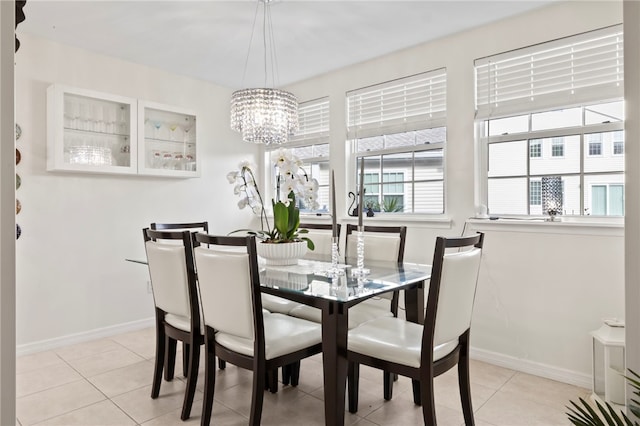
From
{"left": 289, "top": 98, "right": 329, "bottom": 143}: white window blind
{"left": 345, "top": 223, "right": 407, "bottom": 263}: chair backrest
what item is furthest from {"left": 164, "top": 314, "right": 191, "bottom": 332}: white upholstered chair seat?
{"left": 289, "top": 98, "right": 329, "bottom": 143}: white window blind

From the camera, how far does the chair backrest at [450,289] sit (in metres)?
1.69

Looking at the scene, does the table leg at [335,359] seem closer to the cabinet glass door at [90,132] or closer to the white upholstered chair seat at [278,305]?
the white upholstered chair seat at [278,305]

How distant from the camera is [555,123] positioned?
2818 millimetres

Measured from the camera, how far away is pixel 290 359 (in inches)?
77.0

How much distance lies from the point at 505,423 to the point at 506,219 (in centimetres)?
142

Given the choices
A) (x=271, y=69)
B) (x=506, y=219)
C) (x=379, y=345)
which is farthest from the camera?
(x=271, y=69)

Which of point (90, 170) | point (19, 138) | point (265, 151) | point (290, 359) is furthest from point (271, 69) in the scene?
point (290, 359)

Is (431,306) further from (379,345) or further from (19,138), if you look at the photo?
(19,138)

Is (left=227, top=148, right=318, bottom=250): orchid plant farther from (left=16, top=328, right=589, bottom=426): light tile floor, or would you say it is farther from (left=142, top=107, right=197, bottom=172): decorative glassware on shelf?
(left=142, top=107, right=197, bottom=172): decorative glassware on shelf

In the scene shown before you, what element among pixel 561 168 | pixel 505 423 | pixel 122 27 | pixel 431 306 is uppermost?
pixel 122 27

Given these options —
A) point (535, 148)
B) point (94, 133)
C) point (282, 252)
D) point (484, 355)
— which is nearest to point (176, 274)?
point (282, 252)

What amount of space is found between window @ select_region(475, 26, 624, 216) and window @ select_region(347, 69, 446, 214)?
1.23 ft

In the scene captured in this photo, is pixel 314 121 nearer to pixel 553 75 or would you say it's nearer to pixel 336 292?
pixel 553 75

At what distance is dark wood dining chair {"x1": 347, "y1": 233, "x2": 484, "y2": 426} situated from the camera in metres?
1.70
